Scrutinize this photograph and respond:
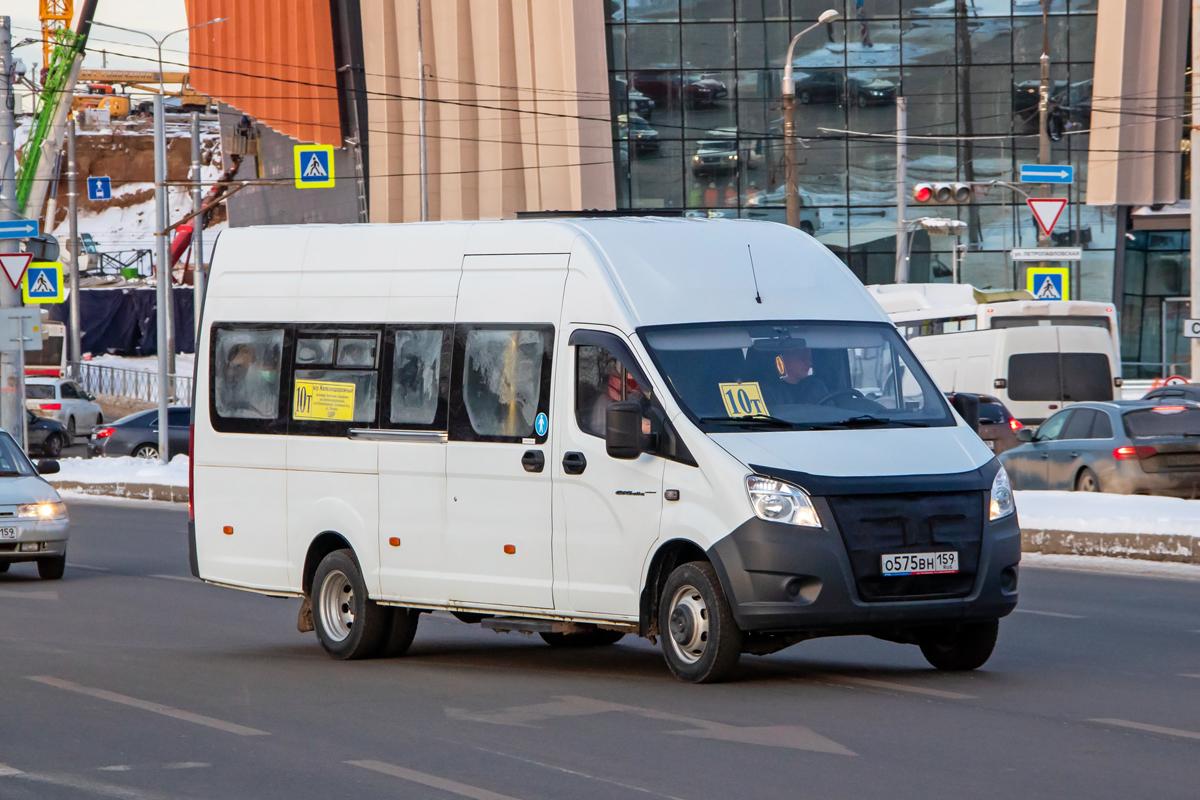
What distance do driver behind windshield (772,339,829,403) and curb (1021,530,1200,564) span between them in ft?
32.0

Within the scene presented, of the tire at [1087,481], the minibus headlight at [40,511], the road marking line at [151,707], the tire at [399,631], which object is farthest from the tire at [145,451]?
the road marking line at [151,707]

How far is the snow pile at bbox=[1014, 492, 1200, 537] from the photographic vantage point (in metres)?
20.3

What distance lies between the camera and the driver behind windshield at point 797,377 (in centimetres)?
1085

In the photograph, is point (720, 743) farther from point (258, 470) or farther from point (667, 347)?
point (258, 470)

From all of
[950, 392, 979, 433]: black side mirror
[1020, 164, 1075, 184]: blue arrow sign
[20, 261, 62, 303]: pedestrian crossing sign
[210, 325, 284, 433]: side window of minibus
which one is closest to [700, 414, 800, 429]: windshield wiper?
[950, 392, 979, 433]: black side mirror

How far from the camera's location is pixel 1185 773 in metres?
7.88

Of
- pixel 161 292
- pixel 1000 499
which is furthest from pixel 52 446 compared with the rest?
pixel 1000 499

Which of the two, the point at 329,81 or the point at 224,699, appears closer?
the point at 224,699

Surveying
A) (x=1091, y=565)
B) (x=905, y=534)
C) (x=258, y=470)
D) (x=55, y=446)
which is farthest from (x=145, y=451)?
(x=905, y=534)

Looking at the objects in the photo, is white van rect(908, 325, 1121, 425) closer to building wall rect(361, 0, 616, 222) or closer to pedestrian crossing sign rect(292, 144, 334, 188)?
pedestrian crossing sign rect(292, 144, 334, 188)

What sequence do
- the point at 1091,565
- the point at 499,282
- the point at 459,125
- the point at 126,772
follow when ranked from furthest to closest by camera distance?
the point at 459,125 → the point at 1091,565 → the point at 499,282 → the point at 126,772

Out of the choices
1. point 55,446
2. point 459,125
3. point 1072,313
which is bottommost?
point 55,446

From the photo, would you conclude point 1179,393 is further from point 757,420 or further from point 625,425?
point 625,425

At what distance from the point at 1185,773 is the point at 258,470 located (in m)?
6.82
